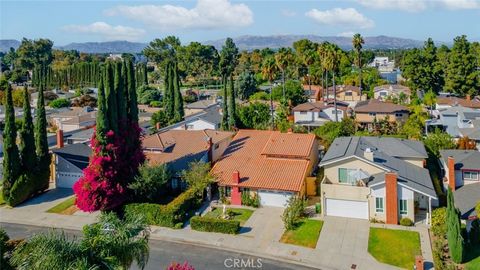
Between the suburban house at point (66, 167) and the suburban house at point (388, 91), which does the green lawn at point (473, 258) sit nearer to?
the suburban house at point (66, 167)

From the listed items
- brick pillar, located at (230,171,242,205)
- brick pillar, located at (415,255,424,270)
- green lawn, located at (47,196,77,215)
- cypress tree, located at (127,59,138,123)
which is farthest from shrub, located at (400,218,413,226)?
green lawn, located at (47,196,77,215)

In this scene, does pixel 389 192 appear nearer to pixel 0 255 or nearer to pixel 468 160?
pixel 468 160

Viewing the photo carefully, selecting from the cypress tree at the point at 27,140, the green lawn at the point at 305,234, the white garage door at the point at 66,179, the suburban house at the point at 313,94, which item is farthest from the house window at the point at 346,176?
the suburban house at the point at 313,94

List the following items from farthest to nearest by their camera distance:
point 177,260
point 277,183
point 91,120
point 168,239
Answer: point 91,120 < point 277,183 < point 168,239 < point 177,260

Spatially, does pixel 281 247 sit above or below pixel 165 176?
below

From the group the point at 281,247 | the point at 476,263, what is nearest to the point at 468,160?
the point at 476,263

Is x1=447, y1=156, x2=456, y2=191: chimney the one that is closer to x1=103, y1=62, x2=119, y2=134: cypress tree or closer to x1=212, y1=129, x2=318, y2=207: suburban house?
x1=212, y1=129, x2=318, y2=207: suburban house

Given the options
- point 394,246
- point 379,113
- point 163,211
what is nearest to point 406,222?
point 394,246
